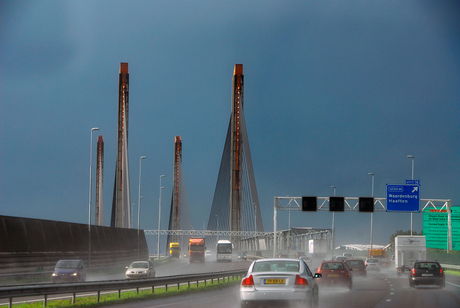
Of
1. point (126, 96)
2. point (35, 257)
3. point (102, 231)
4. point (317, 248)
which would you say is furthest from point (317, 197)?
point (317, 248)

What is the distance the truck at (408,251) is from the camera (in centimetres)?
4934

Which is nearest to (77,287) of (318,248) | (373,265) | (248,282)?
(248,282)

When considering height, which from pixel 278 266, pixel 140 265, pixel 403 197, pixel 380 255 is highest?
pixel 403 197

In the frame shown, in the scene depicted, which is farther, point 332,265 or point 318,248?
point 318,248

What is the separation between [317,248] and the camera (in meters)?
92.2

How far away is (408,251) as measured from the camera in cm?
4966

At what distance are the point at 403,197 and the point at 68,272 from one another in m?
32.8

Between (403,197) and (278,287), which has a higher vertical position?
(403,197)

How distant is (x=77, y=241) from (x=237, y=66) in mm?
41081

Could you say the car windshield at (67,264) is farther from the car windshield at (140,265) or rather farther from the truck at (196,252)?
the truck at (196,252)

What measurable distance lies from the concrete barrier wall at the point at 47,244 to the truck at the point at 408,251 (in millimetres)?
23222

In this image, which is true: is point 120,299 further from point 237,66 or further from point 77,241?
point 237,66

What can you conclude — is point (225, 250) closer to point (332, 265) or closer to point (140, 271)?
point (140, 271)

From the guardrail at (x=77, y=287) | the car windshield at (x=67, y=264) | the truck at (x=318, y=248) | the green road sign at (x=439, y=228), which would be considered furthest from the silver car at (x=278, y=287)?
the truck at (x=318, y=248)
